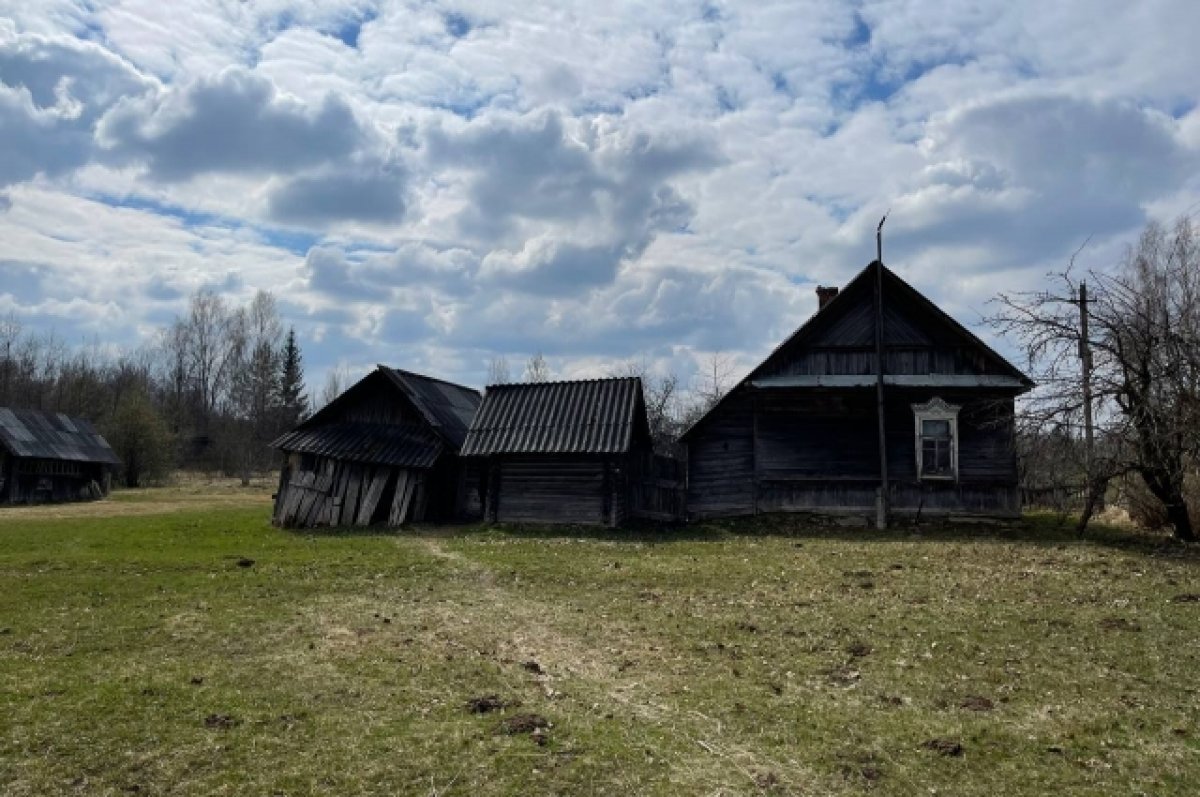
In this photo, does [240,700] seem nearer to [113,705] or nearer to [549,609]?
[113,705]

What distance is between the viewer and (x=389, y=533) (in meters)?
25.3

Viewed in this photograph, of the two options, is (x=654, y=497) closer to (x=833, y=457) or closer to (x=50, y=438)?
(x=833, y=457)

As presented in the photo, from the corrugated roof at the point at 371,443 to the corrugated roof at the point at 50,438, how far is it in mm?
25315

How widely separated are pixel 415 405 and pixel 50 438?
31938 mm

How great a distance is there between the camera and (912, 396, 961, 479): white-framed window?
81.1 feet

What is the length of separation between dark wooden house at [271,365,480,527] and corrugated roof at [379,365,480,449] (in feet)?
0.28

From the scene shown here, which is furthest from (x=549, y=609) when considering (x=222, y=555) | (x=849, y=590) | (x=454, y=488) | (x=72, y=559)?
(x=454, y=488)

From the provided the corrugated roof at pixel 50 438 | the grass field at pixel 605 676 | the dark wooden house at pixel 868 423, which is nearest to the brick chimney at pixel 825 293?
the dark wooden house at pixel 868 423

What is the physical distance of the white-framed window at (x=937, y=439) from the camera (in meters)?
24.7

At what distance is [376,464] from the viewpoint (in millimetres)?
27750

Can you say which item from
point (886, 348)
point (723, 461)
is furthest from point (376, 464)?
point (886, 348)

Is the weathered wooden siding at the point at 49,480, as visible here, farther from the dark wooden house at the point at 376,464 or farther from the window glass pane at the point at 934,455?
the window glass pane at the point at 934,455

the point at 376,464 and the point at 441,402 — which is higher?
the point at 441,402

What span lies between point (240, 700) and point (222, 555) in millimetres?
12260
